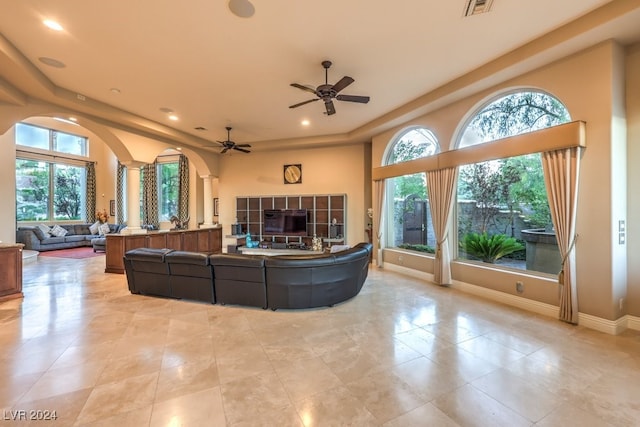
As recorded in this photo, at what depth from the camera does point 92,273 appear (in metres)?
6.09

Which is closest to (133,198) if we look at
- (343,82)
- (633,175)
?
(343,82)

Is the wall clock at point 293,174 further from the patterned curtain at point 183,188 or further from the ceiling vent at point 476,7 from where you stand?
the ceiling vent at point 476,7

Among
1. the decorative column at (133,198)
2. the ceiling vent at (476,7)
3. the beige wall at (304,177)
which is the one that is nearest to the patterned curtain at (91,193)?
the beige wall at (304,177)

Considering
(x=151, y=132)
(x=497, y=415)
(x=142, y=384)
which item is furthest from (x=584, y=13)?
(x=151, y=132)

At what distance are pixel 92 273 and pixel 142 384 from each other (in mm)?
5286

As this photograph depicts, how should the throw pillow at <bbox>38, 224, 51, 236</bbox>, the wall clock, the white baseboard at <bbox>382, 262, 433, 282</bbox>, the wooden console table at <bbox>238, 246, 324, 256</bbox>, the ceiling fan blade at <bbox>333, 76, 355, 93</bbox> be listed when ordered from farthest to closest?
the throw pillow at <bbox>38, 224, 51, 236</bbox>, the wall clock, the wooden console table at <bbox>238, 246, 324, 256</bbox>, the white baseboard at <bbox>382, 262, 433, 282</bbox>, the ceiling fan blade at <bbox>333, 76, 355, 93</bbox>

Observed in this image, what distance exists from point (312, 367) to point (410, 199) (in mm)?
4678

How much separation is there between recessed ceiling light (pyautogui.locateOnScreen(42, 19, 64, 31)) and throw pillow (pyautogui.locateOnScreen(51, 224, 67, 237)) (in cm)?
894

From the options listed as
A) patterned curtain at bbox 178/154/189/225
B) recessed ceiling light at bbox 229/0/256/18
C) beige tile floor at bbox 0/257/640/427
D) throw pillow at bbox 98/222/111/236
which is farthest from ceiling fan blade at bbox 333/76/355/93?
throw pillow at bbox 98/222/111/236

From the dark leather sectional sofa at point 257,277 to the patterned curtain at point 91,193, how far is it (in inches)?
362

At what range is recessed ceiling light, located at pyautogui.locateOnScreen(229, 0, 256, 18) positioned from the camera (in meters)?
2.71

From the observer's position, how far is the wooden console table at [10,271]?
167 inches

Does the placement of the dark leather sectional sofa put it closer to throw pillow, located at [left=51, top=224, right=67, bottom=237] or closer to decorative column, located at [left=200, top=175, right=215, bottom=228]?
decorative column, located at [left=200, top=175, right=215, bottom=228]

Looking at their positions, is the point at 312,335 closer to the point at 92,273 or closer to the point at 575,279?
the point at 575,279
